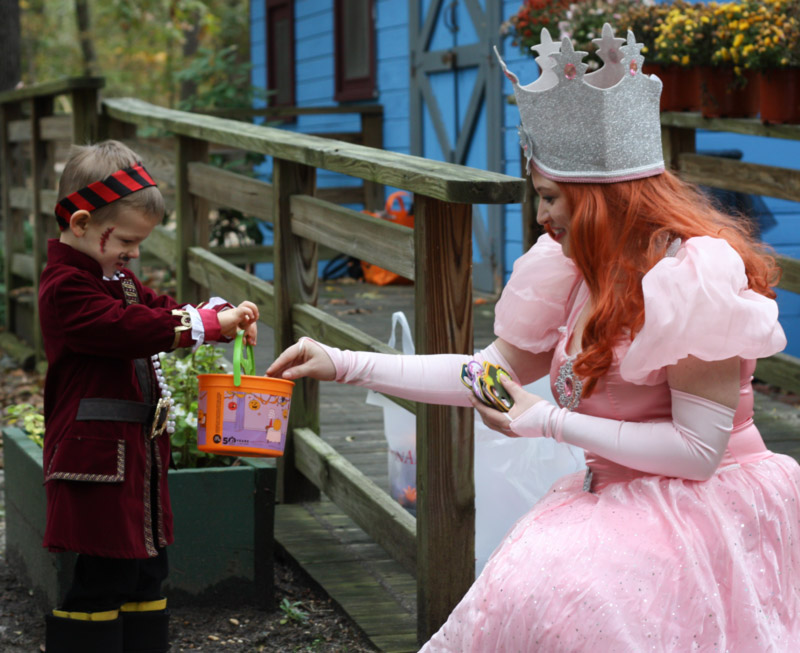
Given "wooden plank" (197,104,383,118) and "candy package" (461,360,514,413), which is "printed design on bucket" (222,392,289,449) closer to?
"candy package" (461,360,514,413)

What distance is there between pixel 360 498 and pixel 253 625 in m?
0.47

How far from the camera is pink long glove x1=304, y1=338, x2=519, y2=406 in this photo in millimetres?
2572

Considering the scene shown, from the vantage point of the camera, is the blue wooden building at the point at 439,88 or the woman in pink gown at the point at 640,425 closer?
the woman in pink gown at the point at 640,425

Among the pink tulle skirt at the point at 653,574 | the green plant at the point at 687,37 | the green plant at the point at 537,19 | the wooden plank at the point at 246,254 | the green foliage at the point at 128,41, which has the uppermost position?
the green foliage at the point at 128,41

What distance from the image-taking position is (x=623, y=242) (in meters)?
2.22

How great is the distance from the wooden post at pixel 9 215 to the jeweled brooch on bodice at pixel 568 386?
6.80m

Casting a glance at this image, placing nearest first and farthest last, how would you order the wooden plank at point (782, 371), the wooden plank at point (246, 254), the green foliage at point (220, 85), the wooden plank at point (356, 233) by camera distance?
the wooden plank at point (356, 233) → the wooden plank at point (782, 371) → the wooden plank at point (246, 254) → the green foliage at point (220, 85)

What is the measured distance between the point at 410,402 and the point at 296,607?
2.56ft

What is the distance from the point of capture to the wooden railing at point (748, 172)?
4.42 metres

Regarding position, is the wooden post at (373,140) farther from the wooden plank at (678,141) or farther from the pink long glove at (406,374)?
the pink long glove at (406,374)

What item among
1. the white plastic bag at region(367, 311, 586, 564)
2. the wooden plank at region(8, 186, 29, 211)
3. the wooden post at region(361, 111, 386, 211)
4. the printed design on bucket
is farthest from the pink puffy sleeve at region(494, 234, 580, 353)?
the wooden post at region(361, 111, 386, 211)

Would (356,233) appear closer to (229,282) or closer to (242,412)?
(242,412)

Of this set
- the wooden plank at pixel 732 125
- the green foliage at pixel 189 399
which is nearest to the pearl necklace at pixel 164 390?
the green foliage at pixel 189 399

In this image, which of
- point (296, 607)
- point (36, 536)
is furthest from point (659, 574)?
point (36, 536)
